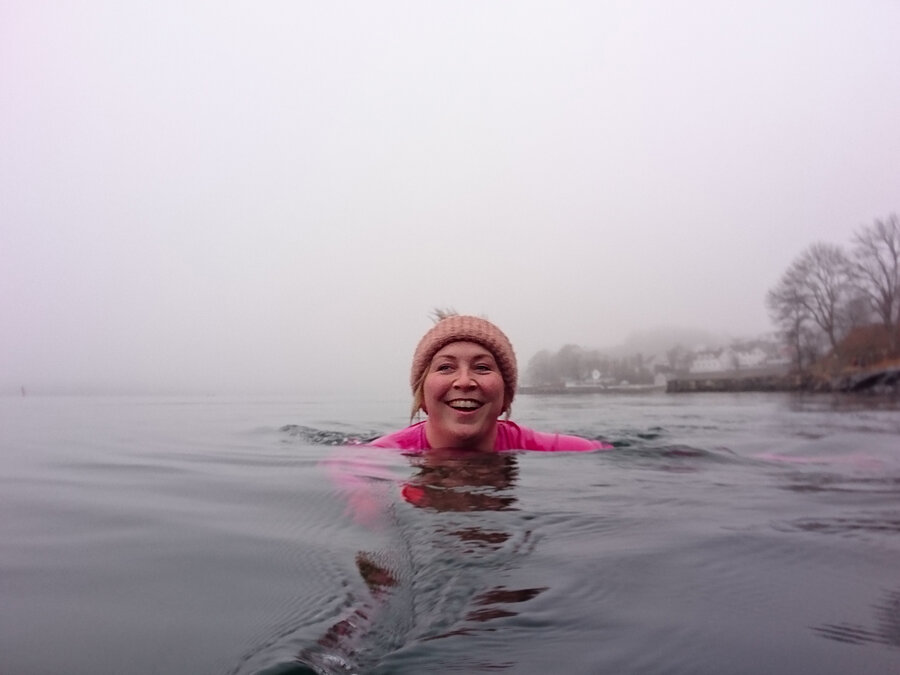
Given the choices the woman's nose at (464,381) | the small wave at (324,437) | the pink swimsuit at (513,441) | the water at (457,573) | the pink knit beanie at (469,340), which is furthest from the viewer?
the small wave at (324,437)

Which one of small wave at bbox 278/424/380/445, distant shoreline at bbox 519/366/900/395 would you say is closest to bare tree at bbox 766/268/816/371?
distant shoreline at bbox 519/366/900/395

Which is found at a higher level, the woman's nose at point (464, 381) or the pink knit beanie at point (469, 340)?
the pink knit beanie at point (469, 340)

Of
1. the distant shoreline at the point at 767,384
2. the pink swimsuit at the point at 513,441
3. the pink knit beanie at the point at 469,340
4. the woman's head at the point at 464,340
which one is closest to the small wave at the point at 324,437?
the pink swimsuit at the point at 513,441

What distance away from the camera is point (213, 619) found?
57.9 inches

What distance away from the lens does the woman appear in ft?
15.0

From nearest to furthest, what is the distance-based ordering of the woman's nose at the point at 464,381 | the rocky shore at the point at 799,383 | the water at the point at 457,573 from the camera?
the water at the point at 457,573, the woman's nose at the point at 464,381, the rocky shore at the point at 799,383

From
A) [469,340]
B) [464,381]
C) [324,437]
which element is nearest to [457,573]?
[464,381]

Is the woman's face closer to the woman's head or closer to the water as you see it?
the woman's head

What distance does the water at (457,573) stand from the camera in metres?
1.26

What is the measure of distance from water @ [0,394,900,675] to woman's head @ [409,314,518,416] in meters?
1.35

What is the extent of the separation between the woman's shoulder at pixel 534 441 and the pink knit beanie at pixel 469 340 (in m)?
0.26

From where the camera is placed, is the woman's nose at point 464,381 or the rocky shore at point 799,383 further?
the rocky shore at point 799,383

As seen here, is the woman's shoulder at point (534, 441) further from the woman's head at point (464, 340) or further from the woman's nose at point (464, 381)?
the woman's nose at point (464, 381)

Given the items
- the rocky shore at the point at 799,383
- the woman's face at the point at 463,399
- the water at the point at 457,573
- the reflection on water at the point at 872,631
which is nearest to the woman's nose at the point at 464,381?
the woman's face at the point at 463,399
